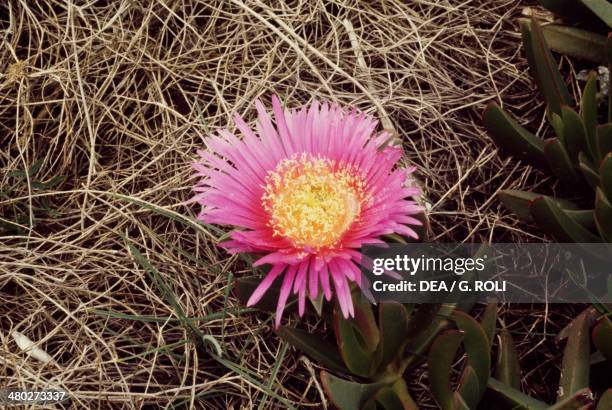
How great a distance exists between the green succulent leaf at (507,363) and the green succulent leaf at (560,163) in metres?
0.37

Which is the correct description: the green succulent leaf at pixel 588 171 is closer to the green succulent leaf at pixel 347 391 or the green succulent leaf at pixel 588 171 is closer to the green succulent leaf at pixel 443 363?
the green succulent leaf at pixel 443 363

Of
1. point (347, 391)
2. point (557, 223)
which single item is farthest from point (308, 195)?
point (557, 223)

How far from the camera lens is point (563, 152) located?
61.1 inches

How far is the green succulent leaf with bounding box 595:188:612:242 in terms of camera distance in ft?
4.65

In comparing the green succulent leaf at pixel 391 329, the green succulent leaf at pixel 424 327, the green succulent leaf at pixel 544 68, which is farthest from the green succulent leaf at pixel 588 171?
the green succulent leaf at pixel 391 329

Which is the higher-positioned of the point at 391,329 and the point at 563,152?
the point at 563,152

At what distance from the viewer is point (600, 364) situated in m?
1.46

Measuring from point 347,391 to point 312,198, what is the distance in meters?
0.34

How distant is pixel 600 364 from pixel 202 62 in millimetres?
1102

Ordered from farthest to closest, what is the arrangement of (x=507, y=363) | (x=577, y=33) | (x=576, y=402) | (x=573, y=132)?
(x=577, y=33), (x=573, y=132), (x=507, y=363), (x=576, y=402)

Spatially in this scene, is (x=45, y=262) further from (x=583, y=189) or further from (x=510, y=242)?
(x=583, y=189)

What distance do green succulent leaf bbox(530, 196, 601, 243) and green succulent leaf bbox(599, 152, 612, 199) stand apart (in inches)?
3.2

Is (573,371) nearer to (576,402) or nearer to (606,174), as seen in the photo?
(576,402)

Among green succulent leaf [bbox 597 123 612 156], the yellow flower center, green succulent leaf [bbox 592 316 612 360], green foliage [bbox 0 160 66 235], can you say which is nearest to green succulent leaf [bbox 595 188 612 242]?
green succulent leaf [bbox 597 123 612 156]
